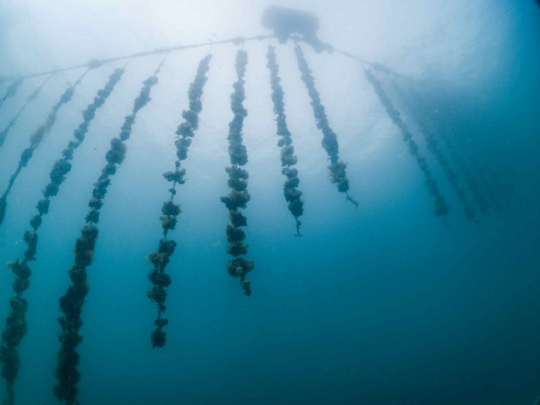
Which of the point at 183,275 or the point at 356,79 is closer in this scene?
the point at 356,79

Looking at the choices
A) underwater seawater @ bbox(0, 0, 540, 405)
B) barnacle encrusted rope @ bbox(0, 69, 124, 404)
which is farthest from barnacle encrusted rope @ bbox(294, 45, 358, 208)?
barnacle encrusted rope @ bbox(0, 69, 124, 404)

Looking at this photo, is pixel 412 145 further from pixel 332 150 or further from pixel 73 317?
pixel 73 317

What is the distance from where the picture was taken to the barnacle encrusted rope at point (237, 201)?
6.10 meters

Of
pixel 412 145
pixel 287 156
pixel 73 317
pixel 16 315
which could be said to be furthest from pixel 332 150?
pixel 16 315

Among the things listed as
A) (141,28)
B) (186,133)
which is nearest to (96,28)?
(141,28)

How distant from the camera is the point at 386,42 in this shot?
16.7 metres

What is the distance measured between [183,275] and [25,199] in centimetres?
4434

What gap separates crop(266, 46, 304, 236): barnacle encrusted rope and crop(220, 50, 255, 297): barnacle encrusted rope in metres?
1.09

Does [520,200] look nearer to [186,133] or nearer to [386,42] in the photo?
[386,42]

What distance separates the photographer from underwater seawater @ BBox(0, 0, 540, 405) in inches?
309

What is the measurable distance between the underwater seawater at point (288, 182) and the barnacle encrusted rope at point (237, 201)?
0.08 m

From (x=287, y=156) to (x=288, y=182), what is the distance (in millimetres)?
963

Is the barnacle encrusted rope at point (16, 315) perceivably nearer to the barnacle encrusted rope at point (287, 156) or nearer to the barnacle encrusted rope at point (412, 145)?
the barnacle encrusted rope at point (287, 156)

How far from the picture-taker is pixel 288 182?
716cm
